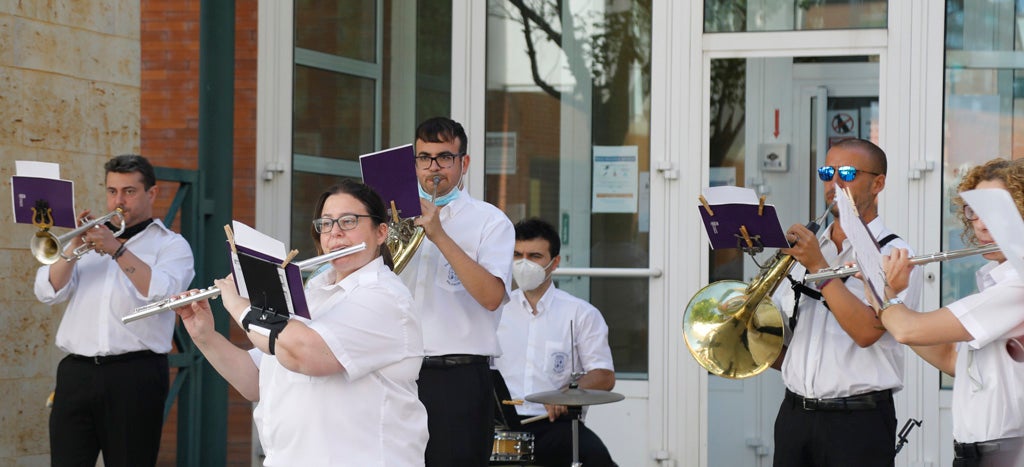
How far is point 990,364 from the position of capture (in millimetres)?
3693

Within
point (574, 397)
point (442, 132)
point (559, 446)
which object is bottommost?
point (559, 446)

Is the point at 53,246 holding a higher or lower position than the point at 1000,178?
lower

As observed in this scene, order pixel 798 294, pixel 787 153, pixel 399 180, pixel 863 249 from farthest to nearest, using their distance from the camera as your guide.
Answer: pixel 787 153
pixel 798 294
pixel 399 180
pixel 863 249

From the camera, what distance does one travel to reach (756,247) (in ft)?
14.8

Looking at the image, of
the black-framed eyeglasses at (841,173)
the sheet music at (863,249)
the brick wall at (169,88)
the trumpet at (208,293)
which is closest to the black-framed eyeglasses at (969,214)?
the sheet music at (863,249)

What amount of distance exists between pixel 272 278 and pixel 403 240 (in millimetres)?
1314

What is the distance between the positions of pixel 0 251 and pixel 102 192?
619 millimetres

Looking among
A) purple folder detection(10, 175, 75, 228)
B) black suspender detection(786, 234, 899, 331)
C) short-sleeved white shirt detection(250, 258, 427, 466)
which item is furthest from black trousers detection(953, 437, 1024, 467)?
purple folder detection(10, 175, 75, 228)

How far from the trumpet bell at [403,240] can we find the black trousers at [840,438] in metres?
1.44

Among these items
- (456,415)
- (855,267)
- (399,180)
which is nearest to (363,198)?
(399,180)

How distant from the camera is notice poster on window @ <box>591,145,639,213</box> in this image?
713cm

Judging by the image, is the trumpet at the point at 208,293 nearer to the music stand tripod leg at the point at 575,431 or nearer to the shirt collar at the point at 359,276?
the shirt collar at the point at 359,276

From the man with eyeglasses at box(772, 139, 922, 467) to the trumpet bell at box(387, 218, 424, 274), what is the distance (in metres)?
1.29

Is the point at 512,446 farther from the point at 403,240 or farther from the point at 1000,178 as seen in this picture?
the point at 1000,178
